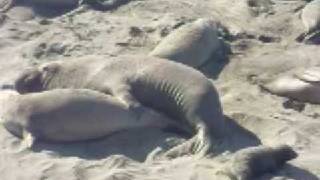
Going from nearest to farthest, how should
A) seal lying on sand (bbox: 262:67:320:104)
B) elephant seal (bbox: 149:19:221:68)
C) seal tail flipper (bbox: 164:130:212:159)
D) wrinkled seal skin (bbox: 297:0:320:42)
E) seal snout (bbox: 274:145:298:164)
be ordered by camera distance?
seal snout (bbox: 274:145:298:164)
seal tail flipper (bbox: 164:130:212:159)
seal lying on sand (bbox: 262:67:320:104)
elephant seal (bbox: 149:19:221:68)
wrinkled seal skin (bbox: 297:0:320:42)

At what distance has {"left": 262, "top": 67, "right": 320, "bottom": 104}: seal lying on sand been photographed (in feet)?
23.9

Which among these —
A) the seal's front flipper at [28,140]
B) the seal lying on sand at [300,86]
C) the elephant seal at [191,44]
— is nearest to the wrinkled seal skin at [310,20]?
the elephant seal at [191,44]

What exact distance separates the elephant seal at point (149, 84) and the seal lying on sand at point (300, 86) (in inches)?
36.2

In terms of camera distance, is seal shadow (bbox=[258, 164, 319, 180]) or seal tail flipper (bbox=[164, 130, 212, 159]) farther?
seal tail flipper (bbox=[164, 130, 212, 159])

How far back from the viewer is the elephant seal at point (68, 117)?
6.65 m

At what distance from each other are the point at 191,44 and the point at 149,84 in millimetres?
1351

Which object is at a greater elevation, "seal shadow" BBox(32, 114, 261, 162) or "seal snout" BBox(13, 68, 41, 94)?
"seal snout" BBox(13, 68, 41, 94)

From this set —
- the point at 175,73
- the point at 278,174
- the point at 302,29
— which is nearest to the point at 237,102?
Result: the point at 175,73

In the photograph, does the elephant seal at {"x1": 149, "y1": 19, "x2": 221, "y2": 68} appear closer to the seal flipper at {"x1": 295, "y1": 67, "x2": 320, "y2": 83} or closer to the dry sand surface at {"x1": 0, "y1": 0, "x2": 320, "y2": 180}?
the dry sand surface at {"x1": 0, "y1": 0, "x2": 320, "y2": 180}

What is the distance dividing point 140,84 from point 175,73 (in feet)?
1.05

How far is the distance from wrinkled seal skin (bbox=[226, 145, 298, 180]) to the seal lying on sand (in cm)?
112

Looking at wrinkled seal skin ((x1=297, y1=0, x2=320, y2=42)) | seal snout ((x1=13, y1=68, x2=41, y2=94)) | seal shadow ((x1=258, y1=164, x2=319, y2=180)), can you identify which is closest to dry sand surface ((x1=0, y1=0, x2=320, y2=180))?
seal shadow ((x1=258, y1=164, x2=319, y2=180))

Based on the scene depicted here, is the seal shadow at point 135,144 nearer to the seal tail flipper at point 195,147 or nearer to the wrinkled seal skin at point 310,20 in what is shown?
the seal tail flipper at point 195,147

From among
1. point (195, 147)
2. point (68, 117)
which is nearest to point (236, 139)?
point (195, 147)
